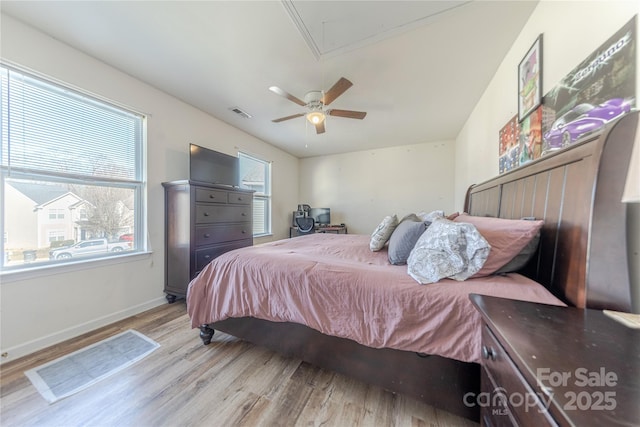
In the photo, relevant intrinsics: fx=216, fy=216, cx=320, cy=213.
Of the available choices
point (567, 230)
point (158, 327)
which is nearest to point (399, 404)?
point (567, 230)

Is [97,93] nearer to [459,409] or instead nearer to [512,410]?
[512,410]

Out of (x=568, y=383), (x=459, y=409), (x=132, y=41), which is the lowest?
(x=459, y=409)

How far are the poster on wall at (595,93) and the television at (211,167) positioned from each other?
10.9 feet

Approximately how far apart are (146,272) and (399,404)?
2.78m

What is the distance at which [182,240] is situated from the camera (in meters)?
2.54

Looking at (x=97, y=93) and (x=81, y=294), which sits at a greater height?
(x=97, y=93)

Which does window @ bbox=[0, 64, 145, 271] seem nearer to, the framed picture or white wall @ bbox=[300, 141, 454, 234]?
white wall @ bbox=[300, 141, 454, 234]

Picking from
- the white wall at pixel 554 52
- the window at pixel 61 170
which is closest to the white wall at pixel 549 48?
the white wall at pixel 554 52

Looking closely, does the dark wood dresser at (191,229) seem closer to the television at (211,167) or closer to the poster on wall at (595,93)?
the television at (211,167)

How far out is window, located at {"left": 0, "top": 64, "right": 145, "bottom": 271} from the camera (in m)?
1.68

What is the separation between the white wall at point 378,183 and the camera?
4.40 meters

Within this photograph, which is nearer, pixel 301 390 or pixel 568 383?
pixel 568 383

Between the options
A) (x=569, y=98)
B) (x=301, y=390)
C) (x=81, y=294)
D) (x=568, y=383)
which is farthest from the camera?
(x=81, y=294)

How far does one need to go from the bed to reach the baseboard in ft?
4.39
